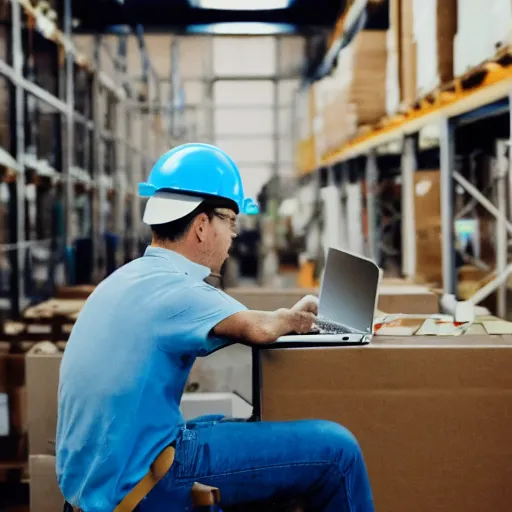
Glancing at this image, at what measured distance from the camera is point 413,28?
427 cm

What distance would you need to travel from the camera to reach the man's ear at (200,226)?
1.98 metres

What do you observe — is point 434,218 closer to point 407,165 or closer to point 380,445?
point 407,165

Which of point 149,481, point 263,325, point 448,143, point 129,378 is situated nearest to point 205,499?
point 149,481

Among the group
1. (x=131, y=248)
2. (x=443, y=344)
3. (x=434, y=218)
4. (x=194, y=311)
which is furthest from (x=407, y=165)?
(x=131, y=248)

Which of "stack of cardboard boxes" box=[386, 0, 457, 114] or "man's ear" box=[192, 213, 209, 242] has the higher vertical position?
"stack of cardboard boxes" box=[386, 0, 457, 114]

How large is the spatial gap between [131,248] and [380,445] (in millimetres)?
9843

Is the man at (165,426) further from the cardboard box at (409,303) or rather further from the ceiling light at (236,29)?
the ceiling light at (236,29)

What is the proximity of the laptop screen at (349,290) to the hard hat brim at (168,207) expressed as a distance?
24.9 inches

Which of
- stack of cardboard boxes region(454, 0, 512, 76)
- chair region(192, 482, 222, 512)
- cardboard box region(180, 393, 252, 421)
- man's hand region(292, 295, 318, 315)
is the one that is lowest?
cardboard box region(180, 393, 252, 421)

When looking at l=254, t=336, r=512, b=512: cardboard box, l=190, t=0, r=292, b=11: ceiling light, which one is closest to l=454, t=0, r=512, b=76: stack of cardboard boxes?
l=254, t=336, r=512, b=512: cardboard box

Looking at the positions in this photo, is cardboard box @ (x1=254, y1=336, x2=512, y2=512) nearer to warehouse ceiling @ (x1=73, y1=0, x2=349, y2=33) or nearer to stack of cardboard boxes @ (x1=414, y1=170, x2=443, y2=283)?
stack of cardboard boxes @ (x1=414, y1=170, x2=443, y2=283)

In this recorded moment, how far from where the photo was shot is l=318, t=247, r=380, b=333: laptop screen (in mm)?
2197

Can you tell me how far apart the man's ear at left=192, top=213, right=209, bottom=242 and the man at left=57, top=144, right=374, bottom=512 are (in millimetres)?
150

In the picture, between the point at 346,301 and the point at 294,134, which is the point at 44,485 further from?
the point at 294,134
